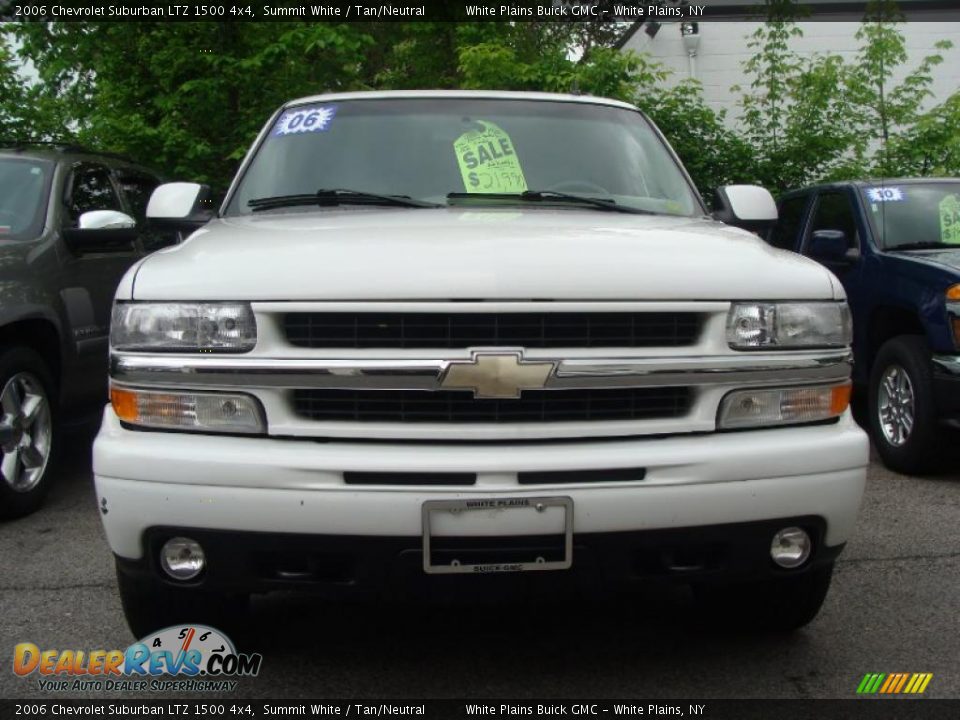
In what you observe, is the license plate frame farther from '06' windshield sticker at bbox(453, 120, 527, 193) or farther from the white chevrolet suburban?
'06' windshield sticker at bbox(453, 120, 527, 193)

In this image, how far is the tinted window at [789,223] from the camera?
8.25m

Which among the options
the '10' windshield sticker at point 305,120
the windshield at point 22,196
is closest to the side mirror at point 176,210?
the '10' windshield sticker at point 305,120

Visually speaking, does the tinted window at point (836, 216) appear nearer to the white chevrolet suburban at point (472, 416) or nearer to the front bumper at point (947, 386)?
the front bumper at point (947, 386)

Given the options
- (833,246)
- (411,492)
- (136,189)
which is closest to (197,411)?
(411,492)

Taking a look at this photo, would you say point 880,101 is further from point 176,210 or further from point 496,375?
point 496,375

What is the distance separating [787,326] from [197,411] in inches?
63.3

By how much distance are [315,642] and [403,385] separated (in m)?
1.20

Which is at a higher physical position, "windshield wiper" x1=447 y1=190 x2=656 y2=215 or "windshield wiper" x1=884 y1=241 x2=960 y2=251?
A: "windshield wiper" x1=447 y1=190 x2=656 y2=215

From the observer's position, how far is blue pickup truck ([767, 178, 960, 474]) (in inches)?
237

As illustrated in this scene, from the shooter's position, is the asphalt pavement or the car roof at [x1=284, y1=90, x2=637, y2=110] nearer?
the asphalt pavement

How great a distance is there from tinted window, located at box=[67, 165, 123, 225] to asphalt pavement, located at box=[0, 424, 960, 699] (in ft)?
7.60

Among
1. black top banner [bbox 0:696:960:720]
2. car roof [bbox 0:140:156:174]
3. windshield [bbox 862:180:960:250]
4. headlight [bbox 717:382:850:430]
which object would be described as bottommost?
black top banner [bbox 0:696:960:720]

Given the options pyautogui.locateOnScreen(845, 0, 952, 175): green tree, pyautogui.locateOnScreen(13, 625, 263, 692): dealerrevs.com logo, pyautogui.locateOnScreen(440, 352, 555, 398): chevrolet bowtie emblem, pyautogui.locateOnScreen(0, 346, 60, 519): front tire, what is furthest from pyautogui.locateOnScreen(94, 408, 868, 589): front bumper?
pyautogui.locateOnScreen(845, 0, 952, 175): green tree

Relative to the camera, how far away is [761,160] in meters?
11.6
